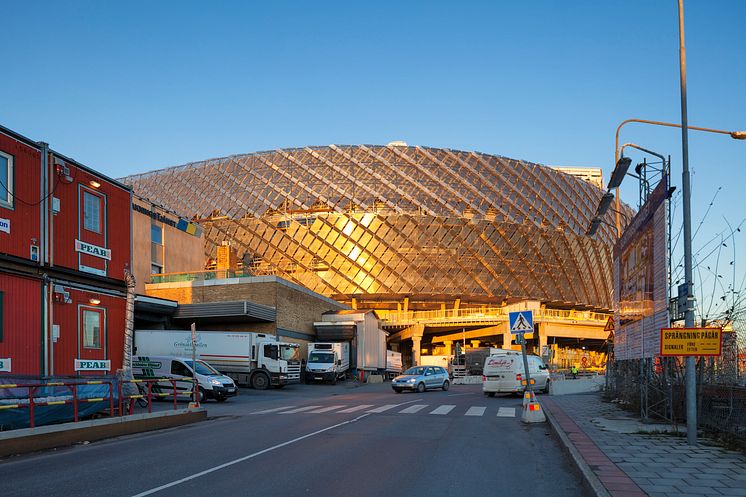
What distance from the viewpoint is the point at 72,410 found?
15484 millimetres

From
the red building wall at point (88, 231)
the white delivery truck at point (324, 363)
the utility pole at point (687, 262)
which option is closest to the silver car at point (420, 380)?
the white delivery truck at point (324, 363)

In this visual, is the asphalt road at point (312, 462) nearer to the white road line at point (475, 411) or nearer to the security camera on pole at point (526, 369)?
the security camera on pole at point (526, 369)

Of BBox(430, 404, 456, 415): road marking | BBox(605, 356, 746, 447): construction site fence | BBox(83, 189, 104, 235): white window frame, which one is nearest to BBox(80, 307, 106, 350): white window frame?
BBox(83, 189, 104, 235): white window frame

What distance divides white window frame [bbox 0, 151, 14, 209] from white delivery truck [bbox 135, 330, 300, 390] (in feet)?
65.0

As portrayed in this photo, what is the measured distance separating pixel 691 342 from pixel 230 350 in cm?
2959

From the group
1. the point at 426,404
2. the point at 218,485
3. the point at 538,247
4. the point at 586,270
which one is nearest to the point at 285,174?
the point at 538,247

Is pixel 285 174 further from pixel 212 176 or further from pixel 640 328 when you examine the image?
pixel 640 328

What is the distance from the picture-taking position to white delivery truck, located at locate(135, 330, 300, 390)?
38112 mm

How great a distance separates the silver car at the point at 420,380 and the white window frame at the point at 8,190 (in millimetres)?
23220

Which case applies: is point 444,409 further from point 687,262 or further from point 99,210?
point 99,210

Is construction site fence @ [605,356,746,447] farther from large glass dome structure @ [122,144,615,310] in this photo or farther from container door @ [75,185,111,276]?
large glass dome structure @ [122,144,615,310]

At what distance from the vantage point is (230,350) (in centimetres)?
3862

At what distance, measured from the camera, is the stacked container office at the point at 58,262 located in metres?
18.6

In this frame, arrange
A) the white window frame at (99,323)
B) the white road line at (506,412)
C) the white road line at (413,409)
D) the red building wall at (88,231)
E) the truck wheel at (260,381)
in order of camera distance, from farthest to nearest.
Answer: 1. the truck wheel at (260,381)
2. the white road line at (413,409)
3. the white window frame at (99,323)
4. the white road line at (506,412)
5. the red building wall at (88,231)
